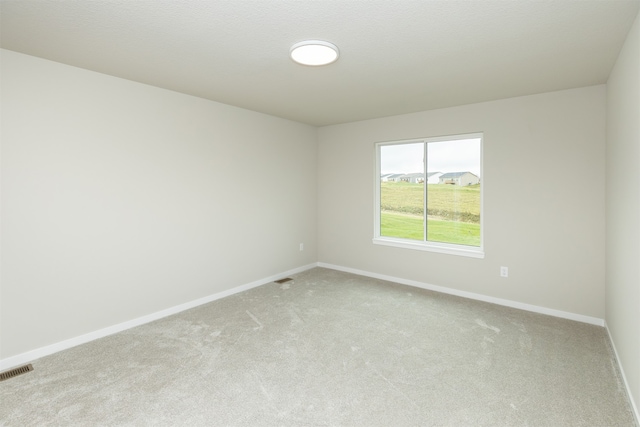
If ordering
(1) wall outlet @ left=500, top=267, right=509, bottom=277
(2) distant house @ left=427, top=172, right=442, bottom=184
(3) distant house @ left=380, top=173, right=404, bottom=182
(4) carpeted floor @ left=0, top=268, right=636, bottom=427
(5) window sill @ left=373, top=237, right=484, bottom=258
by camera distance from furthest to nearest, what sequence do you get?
(3) distant house @ left=380, top=173, right=404, bottom=182, (2) distant house @ left=427, top=172, right=442, bottom=184, (5) window sill @ left=373, top=237, right=484, bottom=258, (1) wall outlet @ left=500, top=267, right=509, bottom=277, (4) carpeted floor @ left=0, top=268, right=636, bottom=427

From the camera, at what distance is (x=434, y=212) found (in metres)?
4.43

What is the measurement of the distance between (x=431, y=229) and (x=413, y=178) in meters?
0.77

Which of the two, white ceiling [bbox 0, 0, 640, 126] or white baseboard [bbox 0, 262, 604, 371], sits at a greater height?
white ceiling [bbox 0, 0, 640, 126]

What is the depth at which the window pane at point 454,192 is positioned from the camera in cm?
407

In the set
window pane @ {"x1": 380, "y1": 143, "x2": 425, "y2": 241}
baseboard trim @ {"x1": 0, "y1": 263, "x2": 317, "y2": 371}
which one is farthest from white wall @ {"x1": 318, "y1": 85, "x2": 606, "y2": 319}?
baseboard trim @ {"x1": 0, "y1": 263, "x2": 317, "y2": 371}

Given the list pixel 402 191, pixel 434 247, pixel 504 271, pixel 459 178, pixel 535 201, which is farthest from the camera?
pixel 402 191

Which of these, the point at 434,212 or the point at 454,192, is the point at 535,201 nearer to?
the point at 454,192

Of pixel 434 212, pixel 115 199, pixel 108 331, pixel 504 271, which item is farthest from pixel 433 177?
pixel 108 331

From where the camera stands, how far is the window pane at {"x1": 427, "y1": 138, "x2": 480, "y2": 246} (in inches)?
160

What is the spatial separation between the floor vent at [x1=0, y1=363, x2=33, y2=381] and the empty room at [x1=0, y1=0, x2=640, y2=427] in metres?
0.05

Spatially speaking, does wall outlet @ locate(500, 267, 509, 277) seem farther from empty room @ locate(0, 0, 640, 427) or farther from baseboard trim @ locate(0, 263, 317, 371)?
baseboard trim @ locate(0, 263, 317, 371)

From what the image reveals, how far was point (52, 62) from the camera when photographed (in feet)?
8.66

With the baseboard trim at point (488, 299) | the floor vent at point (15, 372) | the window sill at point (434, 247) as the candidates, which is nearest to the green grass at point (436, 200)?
the window sill at point (434, 247)

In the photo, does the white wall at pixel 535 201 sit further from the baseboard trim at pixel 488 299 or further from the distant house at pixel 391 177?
the distant house at pixel 391 177
